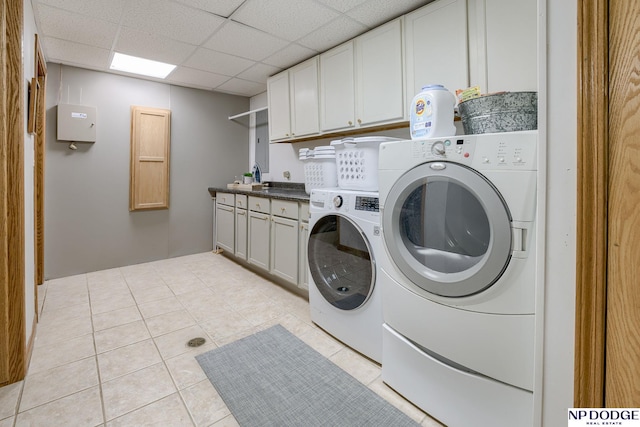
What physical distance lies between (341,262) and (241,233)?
6.06ft

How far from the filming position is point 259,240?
3.03 m

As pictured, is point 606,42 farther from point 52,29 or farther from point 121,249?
point 121,249

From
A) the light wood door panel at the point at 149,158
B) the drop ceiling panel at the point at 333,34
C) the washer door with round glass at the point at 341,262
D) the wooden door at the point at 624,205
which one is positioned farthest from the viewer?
the light wood door panel at the point at 149,158

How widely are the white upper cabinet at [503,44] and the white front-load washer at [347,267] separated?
3.23ft

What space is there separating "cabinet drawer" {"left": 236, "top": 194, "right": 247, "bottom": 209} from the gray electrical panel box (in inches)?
66.2

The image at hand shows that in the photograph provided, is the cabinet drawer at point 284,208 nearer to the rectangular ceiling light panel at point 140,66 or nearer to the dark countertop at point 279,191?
the dark countertop at point 279,191

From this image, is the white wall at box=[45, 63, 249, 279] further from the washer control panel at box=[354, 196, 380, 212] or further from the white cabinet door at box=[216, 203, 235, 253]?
the washer control panel at box=[354, 196, 380, 212]

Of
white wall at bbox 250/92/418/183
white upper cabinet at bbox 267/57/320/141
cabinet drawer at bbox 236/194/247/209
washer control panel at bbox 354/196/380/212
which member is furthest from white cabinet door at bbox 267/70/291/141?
washer control panel at bbox 354/196/380/212

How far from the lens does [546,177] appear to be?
80 cm

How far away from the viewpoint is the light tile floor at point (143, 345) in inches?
52.4

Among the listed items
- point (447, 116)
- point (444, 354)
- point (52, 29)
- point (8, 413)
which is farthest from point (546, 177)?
point (52, 29)

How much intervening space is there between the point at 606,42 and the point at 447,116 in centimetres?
68

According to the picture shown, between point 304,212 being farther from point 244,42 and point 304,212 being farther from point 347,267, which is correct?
point 244,42

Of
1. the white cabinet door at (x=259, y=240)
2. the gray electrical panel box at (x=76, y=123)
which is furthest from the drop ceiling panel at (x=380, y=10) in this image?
the gray electrical panel box at (x=76, y=123)
